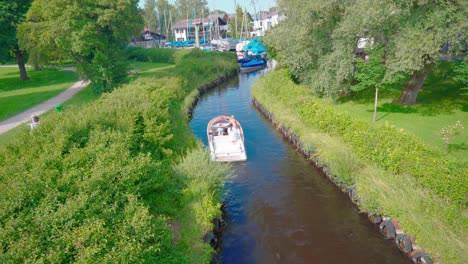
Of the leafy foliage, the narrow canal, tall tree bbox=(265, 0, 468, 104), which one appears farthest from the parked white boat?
the leafy foliage

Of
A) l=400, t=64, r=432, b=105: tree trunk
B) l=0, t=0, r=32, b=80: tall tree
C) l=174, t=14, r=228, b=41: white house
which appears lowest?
l=400, t=64, r=432, b=105: tree trunk

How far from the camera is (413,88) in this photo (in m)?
21.2

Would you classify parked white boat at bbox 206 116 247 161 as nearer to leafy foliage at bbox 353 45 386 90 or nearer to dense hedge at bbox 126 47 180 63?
leafy foliage at bbox 353 45 386 90

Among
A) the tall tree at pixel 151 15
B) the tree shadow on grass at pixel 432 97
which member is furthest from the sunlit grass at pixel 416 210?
the tall tree at pixel 151 15

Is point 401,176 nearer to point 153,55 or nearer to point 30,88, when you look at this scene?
point 30,88

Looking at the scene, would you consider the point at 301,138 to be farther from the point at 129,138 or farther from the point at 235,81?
the point at 235,81

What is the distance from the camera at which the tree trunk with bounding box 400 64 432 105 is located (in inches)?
810

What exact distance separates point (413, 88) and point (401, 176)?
10.6 m

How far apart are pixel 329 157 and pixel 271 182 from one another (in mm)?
3287

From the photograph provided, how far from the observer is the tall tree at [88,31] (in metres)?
27.5

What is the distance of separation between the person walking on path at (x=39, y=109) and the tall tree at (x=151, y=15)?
8070cm

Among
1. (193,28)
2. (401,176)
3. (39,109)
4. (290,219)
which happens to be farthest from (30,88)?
(193,28)

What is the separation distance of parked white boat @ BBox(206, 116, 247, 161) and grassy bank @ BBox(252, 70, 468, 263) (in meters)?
4.07

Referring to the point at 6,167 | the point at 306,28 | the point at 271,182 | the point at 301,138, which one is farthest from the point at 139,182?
the point at 306,28
